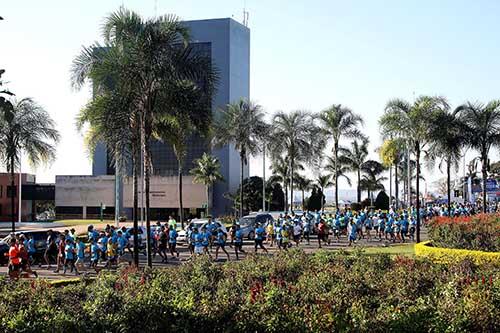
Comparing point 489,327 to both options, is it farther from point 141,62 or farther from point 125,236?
point 125,236

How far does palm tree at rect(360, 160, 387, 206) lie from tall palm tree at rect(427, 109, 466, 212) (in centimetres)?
2556

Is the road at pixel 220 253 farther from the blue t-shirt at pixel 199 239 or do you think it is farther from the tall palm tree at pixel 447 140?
the tall palm tree at pixel 447 140

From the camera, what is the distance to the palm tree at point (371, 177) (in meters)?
62.4

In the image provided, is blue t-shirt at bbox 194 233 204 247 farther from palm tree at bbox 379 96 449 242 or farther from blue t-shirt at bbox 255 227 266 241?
palm tree at bbox 379 96 449 242

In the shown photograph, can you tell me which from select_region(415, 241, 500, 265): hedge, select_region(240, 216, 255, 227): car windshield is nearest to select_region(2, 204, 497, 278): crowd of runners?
select_region(240, 216, 255, 227): car windshield

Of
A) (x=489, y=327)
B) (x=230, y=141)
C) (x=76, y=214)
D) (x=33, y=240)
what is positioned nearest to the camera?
(x=489, y=327)

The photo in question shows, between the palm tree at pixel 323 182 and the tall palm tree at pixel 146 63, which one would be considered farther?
the palm tree at pixel 323 182

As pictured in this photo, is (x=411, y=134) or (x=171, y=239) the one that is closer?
(x=171, y=239)

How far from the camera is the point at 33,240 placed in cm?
2358

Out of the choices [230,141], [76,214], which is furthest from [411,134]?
[76,214]

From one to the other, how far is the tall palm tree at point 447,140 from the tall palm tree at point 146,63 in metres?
13.8

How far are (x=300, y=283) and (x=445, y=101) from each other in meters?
22.0

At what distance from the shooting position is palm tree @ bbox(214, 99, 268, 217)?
141ft

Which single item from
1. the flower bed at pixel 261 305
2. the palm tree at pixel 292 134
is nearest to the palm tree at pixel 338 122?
the palm tree at pixel 292 134
